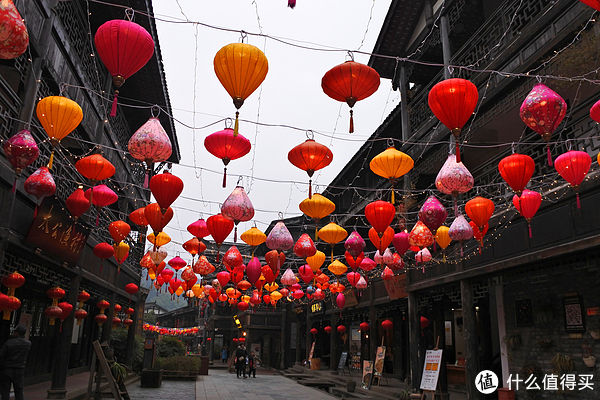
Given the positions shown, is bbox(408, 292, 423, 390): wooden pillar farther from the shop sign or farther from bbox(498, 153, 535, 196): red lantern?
bbox(498, 153, 535, 196): red lantern

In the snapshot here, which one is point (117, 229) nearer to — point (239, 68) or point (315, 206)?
point (315, 206)

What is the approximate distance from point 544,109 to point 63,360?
12224 mm

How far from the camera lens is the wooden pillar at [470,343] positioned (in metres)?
10.3

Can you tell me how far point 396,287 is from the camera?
1581 cm

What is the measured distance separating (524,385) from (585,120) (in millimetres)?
6160

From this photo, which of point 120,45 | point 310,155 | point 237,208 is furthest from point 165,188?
point 120,45

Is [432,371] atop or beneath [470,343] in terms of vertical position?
beneath

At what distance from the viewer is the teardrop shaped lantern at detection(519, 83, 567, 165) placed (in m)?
5.76

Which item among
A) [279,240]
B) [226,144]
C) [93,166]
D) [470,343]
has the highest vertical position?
[226,144]

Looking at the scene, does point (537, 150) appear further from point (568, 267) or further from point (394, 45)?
point (394, 45)

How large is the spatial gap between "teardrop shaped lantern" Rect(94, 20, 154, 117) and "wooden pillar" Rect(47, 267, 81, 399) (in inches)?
335

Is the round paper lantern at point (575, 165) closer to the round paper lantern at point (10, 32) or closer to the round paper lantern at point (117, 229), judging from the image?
the round paper lantern at point (10, 32)

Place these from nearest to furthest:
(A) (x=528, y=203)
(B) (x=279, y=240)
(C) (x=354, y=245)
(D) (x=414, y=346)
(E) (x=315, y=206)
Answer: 1. (A) (x=528, y=203)
2. (E) (x=315, y=206)
3. (B) (x=279, y=240)
4. (C) (x=354, y=245)
5. (D) (x=414, y=346)

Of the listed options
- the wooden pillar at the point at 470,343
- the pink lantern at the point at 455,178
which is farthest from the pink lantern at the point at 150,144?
the wooden pillar at the point at 470,343
